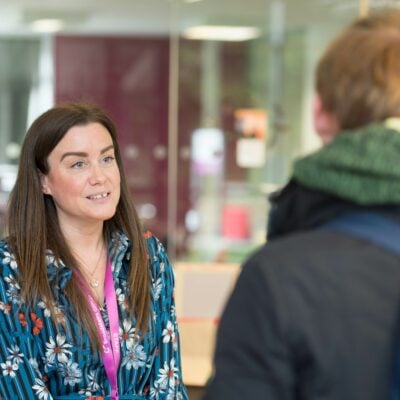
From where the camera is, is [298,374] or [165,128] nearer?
[298,374]

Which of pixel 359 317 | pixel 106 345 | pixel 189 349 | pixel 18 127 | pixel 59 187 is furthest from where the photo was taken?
pixel 18 127

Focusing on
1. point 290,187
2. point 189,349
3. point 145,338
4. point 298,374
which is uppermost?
Result: point 290,187

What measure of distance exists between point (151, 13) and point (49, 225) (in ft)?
20.7

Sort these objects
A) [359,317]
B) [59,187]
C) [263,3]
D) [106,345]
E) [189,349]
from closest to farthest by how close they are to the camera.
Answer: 1. [359,317]
2. [106,345]
3. [59,187]
4. [189,349]
5. [263,3]

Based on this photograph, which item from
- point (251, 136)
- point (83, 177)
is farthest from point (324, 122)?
point (251, 136)

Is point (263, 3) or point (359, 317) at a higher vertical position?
point (263, 3)

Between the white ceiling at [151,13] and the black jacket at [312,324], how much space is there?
576cm

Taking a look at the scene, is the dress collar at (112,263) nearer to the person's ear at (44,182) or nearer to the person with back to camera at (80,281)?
the person with back to camera at (80,281)

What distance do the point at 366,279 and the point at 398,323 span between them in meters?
0.08

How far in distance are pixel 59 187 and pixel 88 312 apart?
417 mm

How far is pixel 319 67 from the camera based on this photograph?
1.44 metres

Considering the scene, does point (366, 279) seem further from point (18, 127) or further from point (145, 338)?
point (18, 127)

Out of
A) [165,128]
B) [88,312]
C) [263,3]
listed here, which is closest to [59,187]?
[88,312]

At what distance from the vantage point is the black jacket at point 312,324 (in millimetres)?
1326
